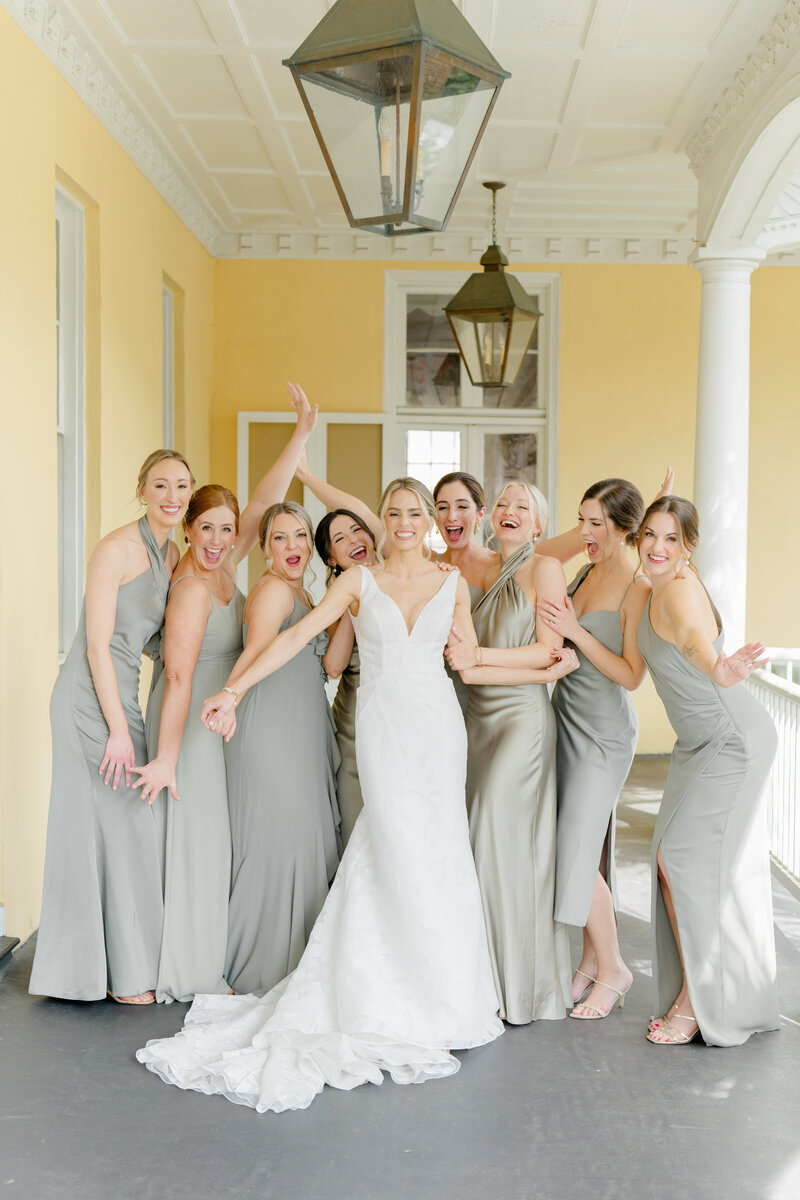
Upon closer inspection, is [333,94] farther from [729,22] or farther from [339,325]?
[339,325]

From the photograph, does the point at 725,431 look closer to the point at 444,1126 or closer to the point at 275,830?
the point at 275,830

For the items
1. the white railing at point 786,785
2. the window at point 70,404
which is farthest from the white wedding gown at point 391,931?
the window at point 70,404

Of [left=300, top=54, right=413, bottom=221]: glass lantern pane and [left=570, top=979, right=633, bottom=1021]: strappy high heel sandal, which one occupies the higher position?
[left=300, top=54, right=413, bottom=221]: glass lantern pane

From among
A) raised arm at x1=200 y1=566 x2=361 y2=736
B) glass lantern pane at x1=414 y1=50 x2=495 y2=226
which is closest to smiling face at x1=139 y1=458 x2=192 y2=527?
raised arm at x1=200 y1=566 x2=361 y2=736

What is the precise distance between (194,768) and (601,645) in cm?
151

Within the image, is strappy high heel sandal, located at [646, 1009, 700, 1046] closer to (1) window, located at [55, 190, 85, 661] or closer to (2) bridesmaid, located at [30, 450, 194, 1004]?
(2) bridesmaid, located at [30, 450, 194, 1004]

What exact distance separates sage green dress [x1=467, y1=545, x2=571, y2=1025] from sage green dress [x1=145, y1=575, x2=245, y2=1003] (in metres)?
0.91

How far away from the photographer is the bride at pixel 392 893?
3293mm

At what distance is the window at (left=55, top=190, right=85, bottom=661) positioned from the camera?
5316 millimetres

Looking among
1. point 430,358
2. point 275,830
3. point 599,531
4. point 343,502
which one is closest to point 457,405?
point 430,358

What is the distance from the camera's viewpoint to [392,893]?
3441 mm

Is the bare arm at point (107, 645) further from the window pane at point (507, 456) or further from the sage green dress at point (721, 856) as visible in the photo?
the window pane at point (507, 456)

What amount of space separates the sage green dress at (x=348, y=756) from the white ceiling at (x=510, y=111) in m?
2.94

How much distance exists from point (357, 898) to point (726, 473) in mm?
3528
